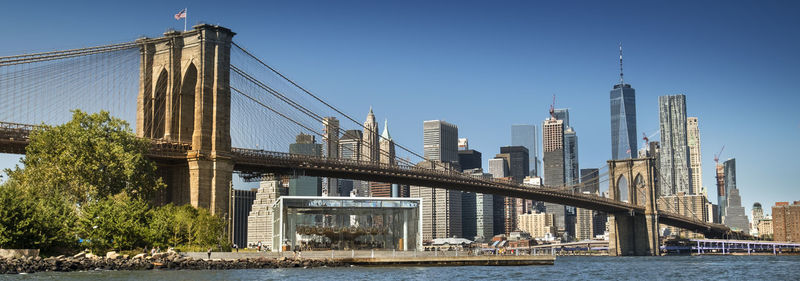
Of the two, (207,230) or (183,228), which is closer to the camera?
(183,228)

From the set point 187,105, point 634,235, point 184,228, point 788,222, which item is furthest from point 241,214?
point 184,228

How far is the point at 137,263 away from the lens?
2010 inches

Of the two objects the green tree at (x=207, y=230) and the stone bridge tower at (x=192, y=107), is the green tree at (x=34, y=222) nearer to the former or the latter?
the green tree at (x=207, y=230)

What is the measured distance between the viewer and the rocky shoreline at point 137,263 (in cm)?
4641

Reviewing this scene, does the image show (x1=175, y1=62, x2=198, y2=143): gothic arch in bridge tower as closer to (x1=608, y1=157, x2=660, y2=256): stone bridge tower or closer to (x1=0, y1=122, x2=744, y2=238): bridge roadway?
(x1=0, y1=122, x2=744, y2=238): bridge roadway

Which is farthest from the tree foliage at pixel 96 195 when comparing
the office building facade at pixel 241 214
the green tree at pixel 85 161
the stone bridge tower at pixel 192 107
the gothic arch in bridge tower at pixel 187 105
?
the office building facade at pixel 241 214

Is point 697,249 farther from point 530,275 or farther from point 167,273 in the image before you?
point 167,273

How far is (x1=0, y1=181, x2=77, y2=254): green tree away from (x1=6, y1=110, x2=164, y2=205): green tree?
211cm

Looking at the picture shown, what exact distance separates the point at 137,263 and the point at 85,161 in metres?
10.6

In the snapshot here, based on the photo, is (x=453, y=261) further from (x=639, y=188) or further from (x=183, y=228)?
(x=639, y=188)

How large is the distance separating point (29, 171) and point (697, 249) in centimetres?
14781

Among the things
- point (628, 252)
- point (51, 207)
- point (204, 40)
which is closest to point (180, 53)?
point (204, 40)

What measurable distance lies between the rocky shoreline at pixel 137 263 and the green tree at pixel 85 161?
6.80 m

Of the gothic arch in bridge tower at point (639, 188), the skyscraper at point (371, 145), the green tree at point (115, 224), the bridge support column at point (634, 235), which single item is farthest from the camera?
the gothic arch in bridge tower at point (639, 188)
